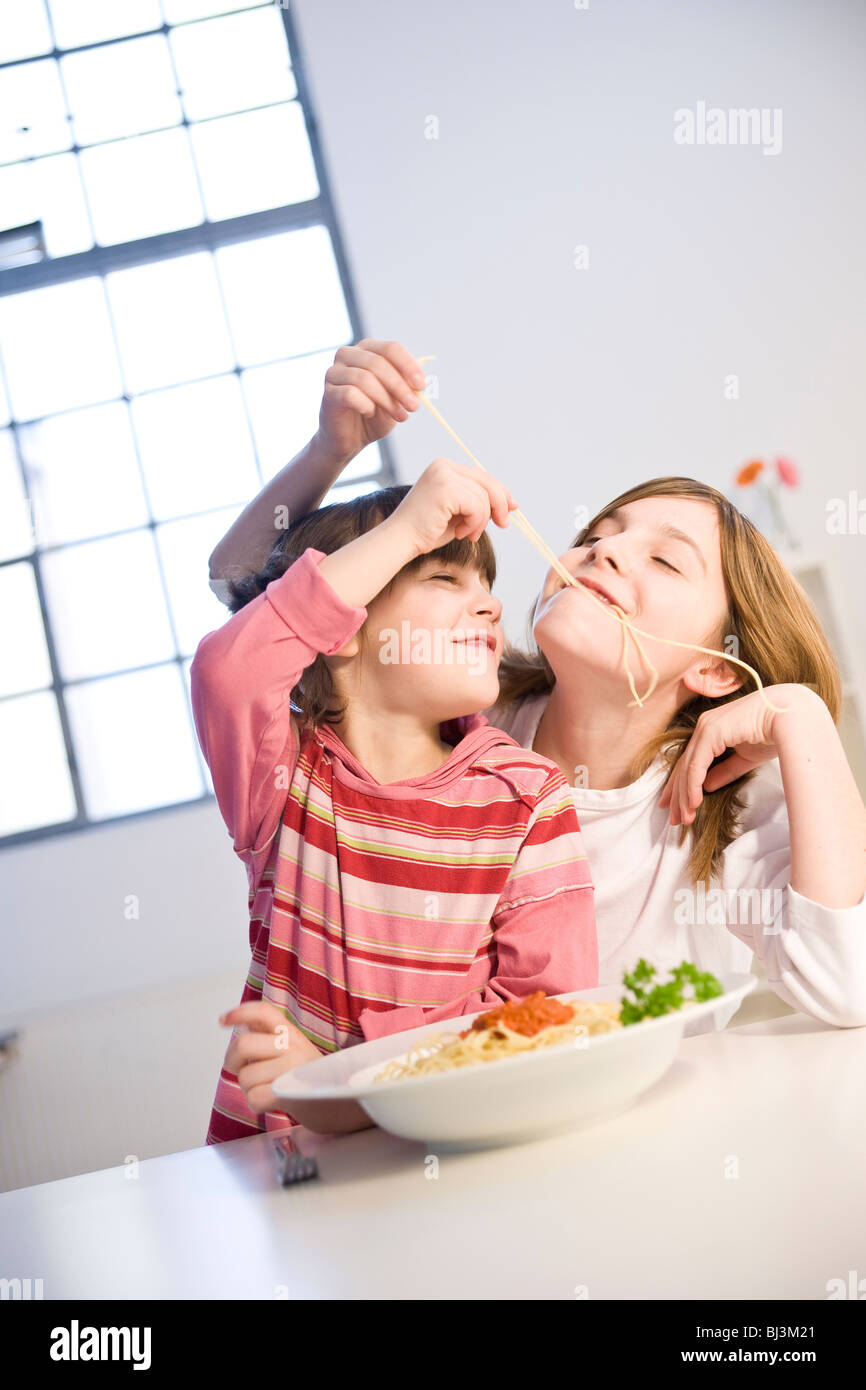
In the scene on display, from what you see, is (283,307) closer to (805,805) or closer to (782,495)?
(782,495)

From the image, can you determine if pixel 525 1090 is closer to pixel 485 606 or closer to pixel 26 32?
pixel 485 606

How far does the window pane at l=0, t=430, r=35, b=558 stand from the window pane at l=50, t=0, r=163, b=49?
156cm

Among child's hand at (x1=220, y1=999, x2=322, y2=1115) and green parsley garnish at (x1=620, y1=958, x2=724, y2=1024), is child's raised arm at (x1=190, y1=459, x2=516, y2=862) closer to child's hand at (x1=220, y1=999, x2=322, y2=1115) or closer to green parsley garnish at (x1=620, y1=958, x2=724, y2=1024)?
child's hand at (x1=220, y1=999, x2=322, y2=1115)

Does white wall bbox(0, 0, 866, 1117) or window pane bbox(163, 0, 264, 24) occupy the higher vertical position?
window pane bbox(163, 0, 264, 24)

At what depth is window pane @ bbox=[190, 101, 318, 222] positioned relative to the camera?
12.9 feet

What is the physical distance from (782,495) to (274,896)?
9.40 feet

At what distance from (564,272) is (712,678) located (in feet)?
8.70

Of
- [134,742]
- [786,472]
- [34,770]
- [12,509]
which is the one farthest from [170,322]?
[786,472]

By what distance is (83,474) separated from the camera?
12.7 feet

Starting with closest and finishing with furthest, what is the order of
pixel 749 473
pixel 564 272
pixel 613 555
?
pixel 613 555, pixel 749 473, pixel 564 272

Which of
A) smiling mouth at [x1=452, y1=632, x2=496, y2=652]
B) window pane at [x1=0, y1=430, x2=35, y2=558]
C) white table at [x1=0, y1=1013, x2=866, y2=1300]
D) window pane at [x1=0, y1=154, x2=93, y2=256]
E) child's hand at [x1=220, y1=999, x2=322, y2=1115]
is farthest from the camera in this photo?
window pane at [x1=0, y1=154, x2=93, y2=256]

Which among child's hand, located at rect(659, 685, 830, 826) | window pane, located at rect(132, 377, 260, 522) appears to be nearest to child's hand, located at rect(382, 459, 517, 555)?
child's hand, located at rect(659, 685, 830, 826)

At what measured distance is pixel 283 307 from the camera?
3.90 m
